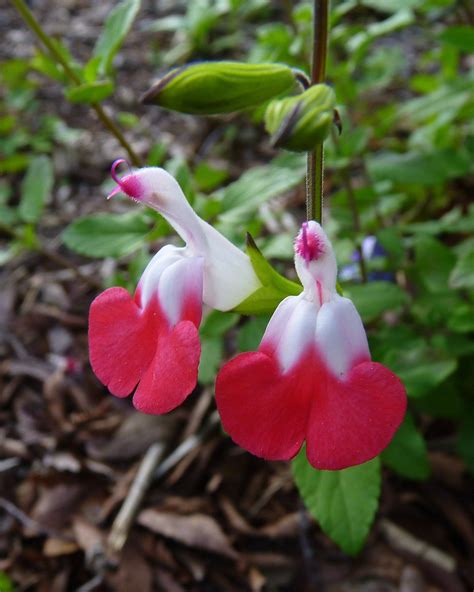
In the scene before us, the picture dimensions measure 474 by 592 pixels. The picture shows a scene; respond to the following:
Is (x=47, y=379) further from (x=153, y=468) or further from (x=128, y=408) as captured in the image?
(x=153, y=468)

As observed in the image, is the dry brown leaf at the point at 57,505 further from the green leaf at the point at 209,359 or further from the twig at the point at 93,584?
the green leaf at the point at 209,359

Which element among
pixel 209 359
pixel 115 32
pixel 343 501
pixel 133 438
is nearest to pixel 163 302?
pixel 343 501

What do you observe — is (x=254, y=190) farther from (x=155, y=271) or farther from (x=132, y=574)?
(x=132, y=574)

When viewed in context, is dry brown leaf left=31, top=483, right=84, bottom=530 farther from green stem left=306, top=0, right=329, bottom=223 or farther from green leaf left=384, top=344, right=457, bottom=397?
green stem left=306, top=0, right=329, bottom=223

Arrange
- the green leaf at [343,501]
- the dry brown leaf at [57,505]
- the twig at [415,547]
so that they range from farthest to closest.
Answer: the dry brown leaf at [57,505], the twig at [415,547], the green leaf at [343,501]

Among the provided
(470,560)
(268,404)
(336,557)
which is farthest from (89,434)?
(268,404)

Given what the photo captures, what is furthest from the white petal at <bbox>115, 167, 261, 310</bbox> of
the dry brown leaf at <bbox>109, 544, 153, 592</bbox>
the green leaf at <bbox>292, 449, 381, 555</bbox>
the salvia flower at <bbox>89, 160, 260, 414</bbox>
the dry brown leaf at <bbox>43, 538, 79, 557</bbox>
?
the dry brown leaf at <bbox>43, 538, 79, 557</bbox>

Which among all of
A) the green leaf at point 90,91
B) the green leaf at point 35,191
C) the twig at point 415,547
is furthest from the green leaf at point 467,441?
the green leaf at point 35,191
